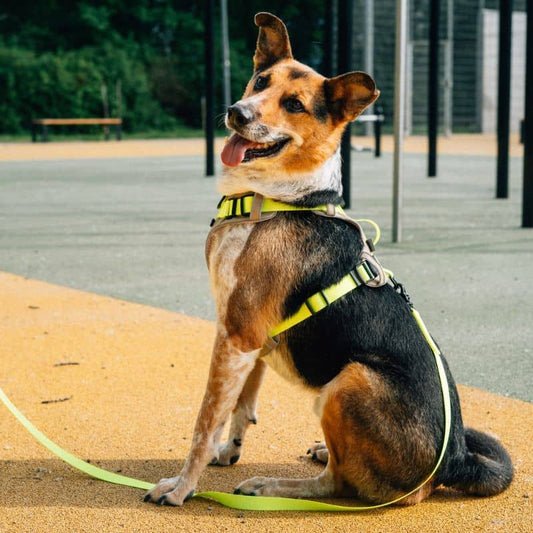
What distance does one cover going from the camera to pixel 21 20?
46094 millimetres

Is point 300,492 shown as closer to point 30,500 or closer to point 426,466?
point 426,466

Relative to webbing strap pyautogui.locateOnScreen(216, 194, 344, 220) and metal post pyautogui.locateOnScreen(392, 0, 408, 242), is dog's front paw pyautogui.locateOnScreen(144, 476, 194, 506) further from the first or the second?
metal post pyautogui.locateOnScreen(392, 0, 408, 242)

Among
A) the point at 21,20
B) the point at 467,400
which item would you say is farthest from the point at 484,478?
the point at 21,20

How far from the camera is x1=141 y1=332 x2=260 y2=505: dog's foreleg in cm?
328

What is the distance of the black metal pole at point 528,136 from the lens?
31.2 ft

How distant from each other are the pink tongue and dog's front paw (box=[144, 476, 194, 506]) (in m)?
1.20

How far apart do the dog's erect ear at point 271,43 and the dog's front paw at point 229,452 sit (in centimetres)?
157

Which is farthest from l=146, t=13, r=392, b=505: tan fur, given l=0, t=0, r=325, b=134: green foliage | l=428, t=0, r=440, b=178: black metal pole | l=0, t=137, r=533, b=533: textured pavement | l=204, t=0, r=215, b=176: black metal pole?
l=0, t=0, r=325, b=134: green foliage

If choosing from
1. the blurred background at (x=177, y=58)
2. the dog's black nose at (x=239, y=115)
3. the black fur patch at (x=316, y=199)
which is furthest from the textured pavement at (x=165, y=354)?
the blurred background at (x=177, y=58)

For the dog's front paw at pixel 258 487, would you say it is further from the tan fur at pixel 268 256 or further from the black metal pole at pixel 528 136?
the black metal pole at pixel 528 136

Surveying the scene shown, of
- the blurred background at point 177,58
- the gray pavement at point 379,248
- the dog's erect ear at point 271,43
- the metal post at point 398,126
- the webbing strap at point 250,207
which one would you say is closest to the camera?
the webbing strap at point 250,207

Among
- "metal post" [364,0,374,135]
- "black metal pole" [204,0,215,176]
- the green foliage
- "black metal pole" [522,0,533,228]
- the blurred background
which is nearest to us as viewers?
"black metal pole" [522,0,533,228]

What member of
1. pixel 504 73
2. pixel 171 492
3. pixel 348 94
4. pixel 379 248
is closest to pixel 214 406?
pixel 171 492

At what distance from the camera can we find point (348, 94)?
3.36 meters
